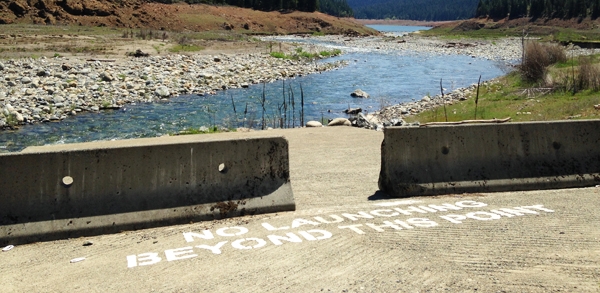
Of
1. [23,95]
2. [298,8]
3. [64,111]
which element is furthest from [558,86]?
[298,8]

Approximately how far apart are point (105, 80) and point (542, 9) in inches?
4709

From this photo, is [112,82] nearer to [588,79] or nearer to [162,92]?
[162,92]

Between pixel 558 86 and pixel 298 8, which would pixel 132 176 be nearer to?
pixel 558 86

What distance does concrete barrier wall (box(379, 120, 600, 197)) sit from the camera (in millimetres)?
8539

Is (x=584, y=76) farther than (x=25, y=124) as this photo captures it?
Yes

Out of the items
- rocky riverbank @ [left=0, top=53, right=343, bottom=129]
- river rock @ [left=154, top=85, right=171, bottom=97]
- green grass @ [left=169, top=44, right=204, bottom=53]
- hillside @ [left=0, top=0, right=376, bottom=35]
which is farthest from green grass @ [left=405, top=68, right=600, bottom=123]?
hillside @ [left=0, top=0, right=376, bottom=35]

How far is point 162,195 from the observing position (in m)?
7.18

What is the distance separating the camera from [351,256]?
233 inches

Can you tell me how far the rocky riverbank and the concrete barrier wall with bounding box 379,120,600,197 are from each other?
44.6 feet

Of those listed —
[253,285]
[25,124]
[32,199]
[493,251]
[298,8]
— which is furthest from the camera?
[298,8]

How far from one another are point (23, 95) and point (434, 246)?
19160 mm

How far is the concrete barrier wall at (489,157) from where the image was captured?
28.0 feet

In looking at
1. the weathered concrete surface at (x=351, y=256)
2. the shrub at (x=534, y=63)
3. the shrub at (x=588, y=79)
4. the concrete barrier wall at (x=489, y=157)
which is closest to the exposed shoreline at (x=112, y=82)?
the shrub at (x=534, y=63)

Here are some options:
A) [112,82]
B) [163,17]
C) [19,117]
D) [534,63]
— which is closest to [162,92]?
[112,82]
